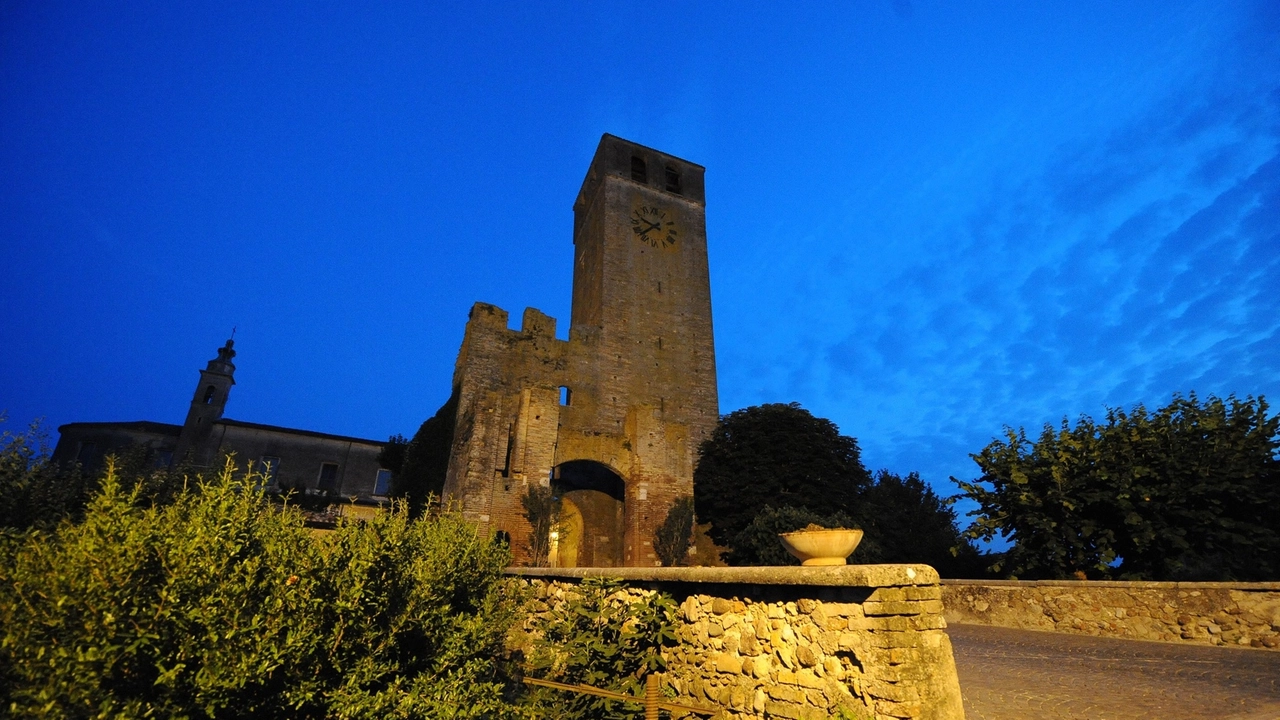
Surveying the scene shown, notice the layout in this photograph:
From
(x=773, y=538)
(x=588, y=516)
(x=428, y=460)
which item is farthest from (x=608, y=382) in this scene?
(x=773, y=538)

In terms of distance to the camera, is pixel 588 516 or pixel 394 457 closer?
pixel 588 516

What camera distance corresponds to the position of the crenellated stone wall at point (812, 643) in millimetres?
3373

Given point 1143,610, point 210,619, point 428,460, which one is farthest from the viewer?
point 428,460

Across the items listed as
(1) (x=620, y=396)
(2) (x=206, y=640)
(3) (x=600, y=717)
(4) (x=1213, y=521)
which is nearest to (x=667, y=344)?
(1) (x=620, y=396)

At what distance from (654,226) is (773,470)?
13360 mm

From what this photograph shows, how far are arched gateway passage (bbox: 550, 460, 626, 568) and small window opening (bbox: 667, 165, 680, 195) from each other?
1541 cm

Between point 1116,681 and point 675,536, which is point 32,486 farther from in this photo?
point 675,536

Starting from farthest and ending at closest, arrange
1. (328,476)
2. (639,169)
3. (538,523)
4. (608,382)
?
(328,476) → (639,169) → (608,382) → (538,523)

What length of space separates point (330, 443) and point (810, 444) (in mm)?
25591

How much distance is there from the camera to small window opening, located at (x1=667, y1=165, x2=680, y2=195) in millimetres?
29297

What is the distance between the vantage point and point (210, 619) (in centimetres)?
296

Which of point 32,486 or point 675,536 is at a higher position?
point 675,536

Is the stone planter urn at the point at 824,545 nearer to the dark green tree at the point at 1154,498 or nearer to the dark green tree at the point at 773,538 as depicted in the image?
the dark green tree at the point at 1154,498

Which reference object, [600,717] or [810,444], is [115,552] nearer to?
[600,717]
